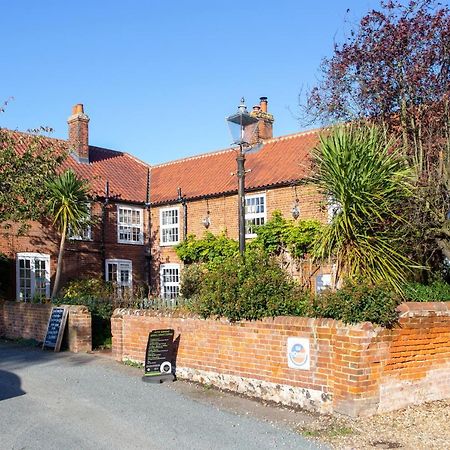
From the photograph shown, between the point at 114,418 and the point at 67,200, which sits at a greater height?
the point at 67,200

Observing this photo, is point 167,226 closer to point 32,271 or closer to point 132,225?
point 132,225

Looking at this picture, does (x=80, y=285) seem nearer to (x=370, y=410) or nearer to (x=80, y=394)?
(x=80, y=394)

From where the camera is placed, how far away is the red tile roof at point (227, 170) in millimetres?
21703

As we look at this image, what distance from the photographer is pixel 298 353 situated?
8133 mm

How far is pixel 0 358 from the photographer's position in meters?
12.7

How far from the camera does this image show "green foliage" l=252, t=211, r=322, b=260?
62.3 feet

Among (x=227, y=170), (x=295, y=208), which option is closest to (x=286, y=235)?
(x=295, y=208)

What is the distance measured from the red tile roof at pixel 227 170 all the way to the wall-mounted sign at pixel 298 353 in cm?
1194

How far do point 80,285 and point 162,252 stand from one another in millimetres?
6263

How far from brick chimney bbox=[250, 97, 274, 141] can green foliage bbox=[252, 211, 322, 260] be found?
5910 mm

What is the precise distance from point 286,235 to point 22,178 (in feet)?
29.3

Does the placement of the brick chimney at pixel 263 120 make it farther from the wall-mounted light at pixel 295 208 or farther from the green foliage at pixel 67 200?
the green foliage at pixel 67 200

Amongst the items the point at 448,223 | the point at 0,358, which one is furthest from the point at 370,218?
the point at 0,358

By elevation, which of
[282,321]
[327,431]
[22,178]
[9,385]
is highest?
[22,178]
